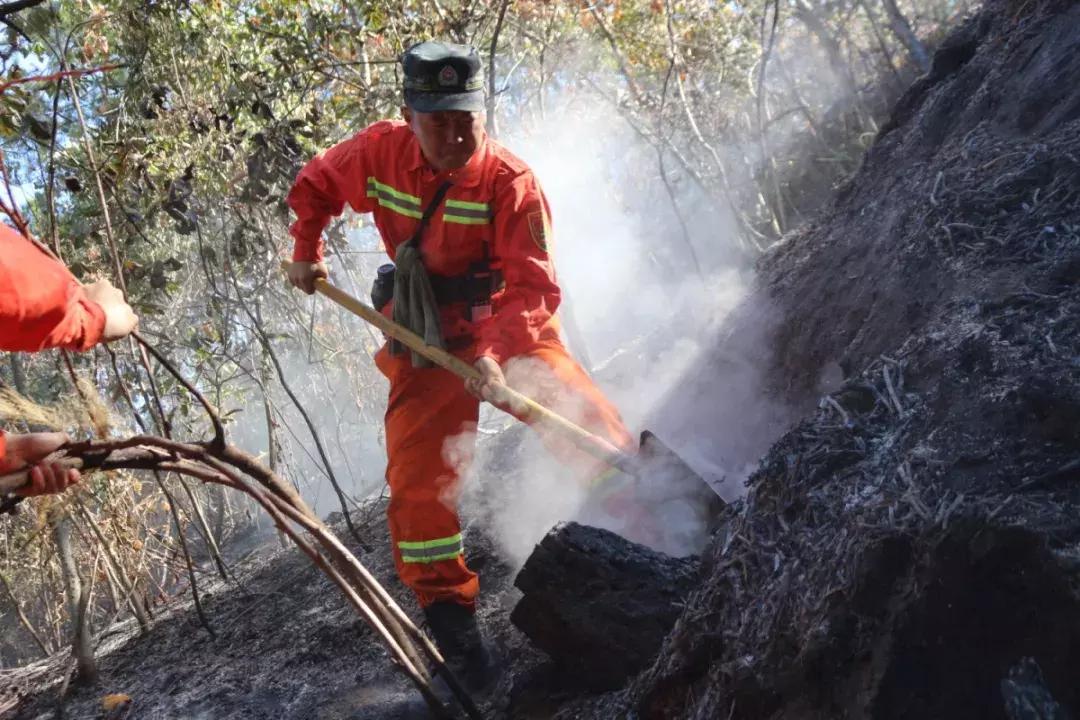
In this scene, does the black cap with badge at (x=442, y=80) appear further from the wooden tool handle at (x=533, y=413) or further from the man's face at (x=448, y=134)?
the wooden tool handle at (x=533, y=413)

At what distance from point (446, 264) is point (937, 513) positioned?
237 centimetres

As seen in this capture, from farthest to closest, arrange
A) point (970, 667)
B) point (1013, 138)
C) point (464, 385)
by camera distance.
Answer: point (464, 385) → point (1013, 138) → point (970, 667)

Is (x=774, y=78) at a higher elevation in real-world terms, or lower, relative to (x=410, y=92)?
higher

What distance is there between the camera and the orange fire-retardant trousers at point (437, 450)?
2.99 m

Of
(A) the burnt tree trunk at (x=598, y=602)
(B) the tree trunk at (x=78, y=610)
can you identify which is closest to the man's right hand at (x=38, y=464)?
(A) the burnt tree trunk at (x=598, y=602)

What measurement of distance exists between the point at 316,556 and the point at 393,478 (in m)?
1.51

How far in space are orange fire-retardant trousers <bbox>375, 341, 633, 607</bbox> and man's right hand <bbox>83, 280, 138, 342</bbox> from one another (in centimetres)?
149

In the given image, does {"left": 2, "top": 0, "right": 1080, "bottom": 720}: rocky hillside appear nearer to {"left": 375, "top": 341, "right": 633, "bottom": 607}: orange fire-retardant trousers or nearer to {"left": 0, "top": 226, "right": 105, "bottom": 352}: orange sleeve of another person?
{"left": 375, "top": 341, "right": 633, "bottom": 607}: orange fire-retardant trousers

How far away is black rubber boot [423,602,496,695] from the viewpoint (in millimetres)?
2914

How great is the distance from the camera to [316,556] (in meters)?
1.67

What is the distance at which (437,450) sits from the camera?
320cm

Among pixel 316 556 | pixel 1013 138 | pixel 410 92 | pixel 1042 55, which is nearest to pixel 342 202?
pixel 410 92

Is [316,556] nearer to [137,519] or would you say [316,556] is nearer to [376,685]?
[376,685]

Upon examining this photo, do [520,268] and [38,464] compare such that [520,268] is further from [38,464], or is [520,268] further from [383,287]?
[38,464]
